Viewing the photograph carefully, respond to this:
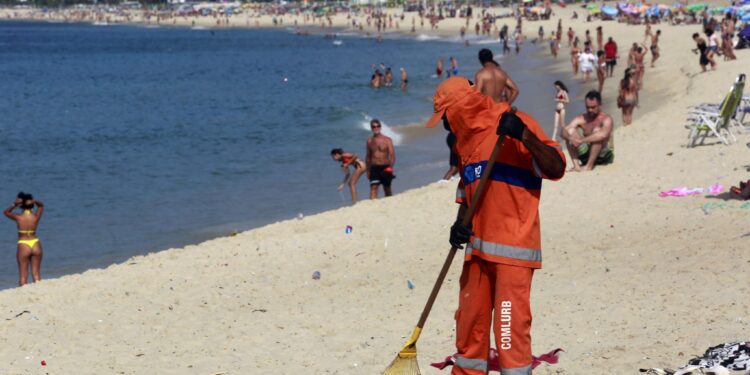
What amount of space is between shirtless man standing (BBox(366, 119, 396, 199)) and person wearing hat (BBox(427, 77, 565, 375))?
9.87 m

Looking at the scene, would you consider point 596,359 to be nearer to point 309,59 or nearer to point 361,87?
point 361,87

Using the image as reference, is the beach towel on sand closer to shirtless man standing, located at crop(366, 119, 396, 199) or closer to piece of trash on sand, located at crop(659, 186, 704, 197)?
piece of trash on sand, located at crop(659, 186, 704, 197)

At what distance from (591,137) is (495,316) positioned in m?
9.06

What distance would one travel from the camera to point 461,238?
5.04 metres

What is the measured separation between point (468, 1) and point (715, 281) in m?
116

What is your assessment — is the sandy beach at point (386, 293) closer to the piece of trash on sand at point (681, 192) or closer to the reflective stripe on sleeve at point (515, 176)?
the piece of trash on sand at point (681, 192)

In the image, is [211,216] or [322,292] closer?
[322,292]

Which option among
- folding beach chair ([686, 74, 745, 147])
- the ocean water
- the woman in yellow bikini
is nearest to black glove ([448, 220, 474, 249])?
the woman in yellow bikini

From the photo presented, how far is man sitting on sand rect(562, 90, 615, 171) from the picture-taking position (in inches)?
541

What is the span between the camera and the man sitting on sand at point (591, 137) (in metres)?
13.7

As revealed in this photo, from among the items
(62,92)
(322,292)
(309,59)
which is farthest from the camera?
(309,59)

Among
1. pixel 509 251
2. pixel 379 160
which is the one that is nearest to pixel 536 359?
pixel 509 251

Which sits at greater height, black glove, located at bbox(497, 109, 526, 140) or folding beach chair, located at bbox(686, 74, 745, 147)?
black glove, located at bbox(497, 109, 526, 140)

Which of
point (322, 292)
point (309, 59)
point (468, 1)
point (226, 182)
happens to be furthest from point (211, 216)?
point (468, 1)
